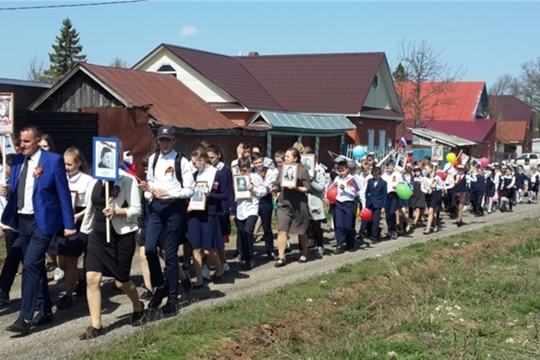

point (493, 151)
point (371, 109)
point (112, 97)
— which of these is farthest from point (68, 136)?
point (493, 151)

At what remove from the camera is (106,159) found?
8.34 meters

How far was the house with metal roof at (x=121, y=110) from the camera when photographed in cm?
1652

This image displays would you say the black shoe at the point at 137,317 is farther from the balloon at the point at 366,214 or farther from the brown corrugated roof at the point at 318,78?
the brown corrugated roof at the point at 318,78

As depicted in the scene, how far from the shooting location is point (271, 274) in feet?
40.5

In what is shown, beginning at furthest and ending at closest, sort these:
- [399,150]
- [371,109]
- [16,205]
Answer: [371,109] → [399,150] → [16,205]

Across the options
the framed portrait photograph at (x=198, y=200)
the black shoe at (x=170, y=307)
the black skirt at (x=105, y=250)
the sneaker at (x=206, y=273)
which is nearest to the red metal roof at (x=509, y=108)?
the sneaker at (x=206, y=273)

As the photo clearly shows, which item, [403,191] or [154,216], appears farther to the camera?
[403,191]

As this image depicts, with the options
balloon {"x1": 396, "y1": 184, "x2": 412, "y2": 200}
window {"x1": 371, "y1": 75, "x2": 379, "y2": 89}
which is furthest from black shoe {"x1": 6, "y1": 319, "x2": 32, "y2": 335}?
window {"x1": 371, "y1": 75, "x2": 379, "y2": 89}

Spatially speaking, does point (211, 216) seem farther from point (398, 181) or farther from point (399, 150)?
point (399, 150)

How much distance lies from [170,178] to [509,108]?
272 ft

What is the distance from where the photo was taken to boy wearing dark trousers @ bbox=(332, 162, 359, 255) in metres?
14.7

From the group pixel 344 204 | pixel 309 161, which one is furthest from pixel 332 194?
pixel 309 161

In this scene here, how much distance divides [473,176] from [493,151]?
39.8m

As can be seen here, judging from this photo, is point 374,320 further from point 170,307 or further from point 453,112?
point 453,112
